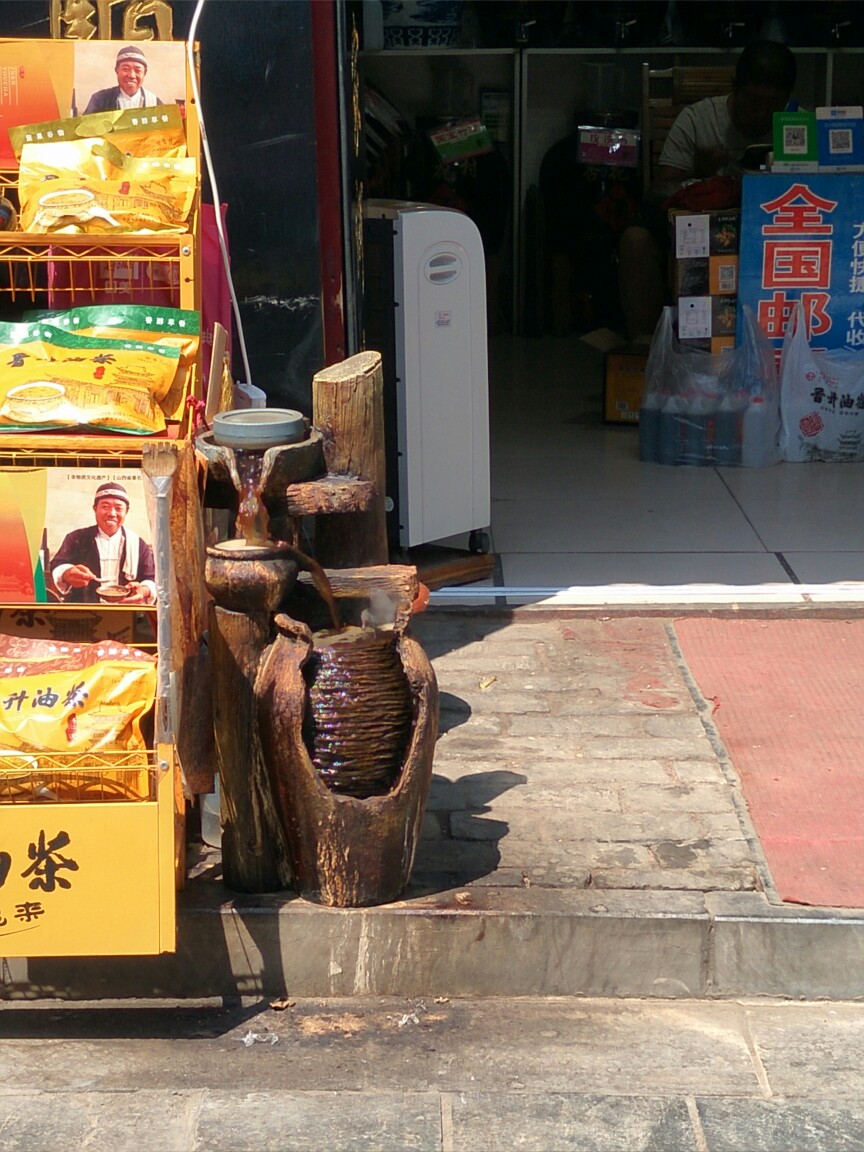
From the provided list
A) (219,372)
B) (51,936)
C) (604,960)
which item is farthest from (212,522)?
(604,960)

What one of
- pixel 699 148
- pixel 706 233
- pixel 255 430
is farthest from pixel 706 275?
pixel 255 430

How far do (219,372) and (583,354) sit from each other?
7760 mm

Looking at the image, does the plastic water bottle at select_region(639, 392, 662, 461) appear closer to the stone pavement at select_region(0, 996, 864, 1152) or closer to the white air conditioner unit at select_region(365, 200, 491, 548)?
the white air conditioner unit at select_region(365, 200, 491, 548)

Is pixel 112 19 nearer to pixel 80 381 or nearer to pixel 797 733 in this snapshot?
pixel 80 381

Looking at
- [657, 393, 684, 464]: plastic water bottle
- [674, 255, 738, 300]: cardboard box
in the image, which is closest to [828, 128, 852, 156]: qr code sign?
[674, 255, 738, 300]: cardboard box

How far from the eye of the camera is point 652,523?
259 inches

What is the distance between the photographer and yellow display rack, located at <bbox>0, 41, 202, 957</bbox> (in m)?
3.11

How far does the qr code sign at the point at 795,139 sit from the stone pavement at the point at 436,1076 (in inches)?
210

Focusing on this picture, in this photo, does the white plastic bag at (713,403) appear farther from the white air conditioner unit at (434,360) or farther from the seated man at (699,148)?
the white air conditioner unit at (434,360)

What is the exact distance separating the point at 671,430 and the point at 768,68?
2142 millimetres

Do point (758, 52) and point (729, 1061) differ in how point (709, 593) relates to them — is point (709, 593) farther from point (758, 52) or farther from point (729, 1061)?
point (758, 52)

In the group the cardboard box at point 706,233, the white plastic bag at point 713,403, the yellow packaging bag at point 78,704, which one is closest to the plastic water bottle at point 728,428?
the white plastic bag at point 713,403

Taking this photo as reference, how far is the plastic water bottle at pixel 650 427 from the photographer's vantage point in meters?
A: 7.57

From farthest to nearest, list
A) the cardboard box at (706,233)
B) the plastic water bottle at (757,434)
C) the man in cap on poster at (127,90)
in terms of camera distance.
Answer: the cardboard box at (706,233), the plastic water bottle at (757,434), the man in cap on poster at (127,90)
